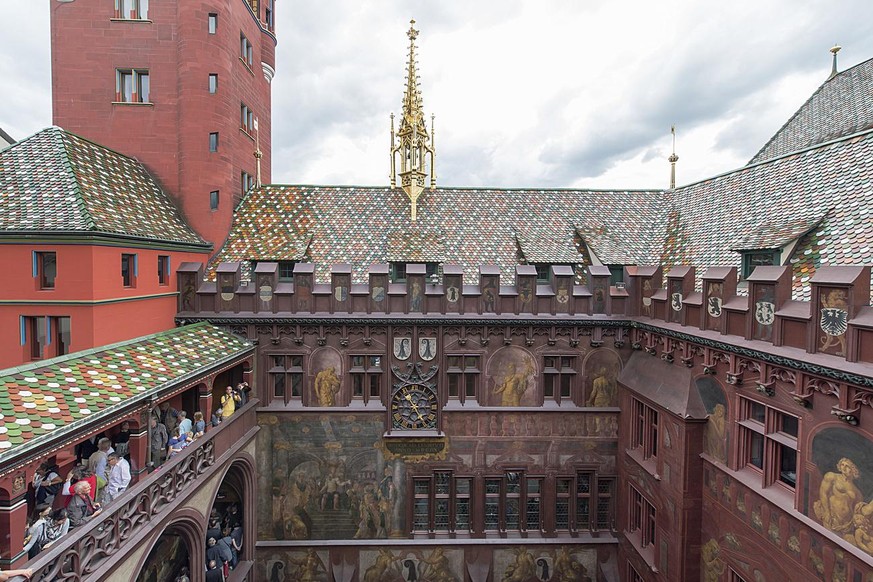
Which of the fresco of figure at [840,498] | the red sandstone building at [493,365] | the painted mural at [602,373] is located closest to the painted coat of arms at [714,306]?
the red sandstone building at [493,365]

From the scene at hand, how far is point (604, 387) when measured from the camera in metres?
17.7

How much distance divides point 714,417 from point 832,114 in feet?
A: 50.0

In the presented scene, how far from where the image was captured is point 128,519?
917 cm

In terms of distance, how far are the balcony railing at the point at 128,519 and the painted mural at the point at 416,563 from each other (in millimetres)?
8005

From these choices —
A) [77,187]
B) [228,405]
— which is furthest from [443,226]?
[77,187]

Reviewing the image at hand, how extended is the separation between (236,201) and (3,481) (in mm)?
16025

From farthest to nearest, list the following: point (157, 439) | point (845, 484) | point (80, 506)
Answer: point (157, 439) < point (845, 484) < point (80, 506)

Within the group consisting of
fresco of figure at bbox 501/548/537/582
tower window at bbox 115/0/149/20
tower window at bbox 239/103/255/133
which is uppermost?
tower window at bbox 115/0/149/20

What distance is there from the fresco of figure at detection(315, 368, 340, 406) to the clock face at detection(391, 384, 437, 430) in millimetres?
2315

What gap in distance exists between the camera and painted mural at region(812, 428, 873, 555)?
8.29 metres

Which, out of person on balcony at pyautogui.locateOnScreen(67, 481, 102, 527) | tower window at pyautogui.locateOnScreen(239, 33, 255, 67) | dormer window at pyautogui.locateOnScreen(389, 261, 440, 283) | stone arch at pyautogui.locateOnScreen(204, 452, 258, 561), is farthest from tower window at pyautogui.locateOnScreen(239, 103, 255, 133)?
person on balcony at pyautogui.locateOnScreen(67, 481, 102, 527)

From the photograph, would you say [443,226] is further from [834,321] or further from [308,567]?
[308,567]

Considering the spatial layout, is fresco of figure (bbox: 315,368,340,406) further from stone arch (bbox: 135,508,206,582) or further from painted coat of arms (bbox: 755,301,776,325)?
painted coat of arms (bbox: 755,301,776,325)

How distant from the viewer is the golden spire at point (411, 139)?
21.8 m
